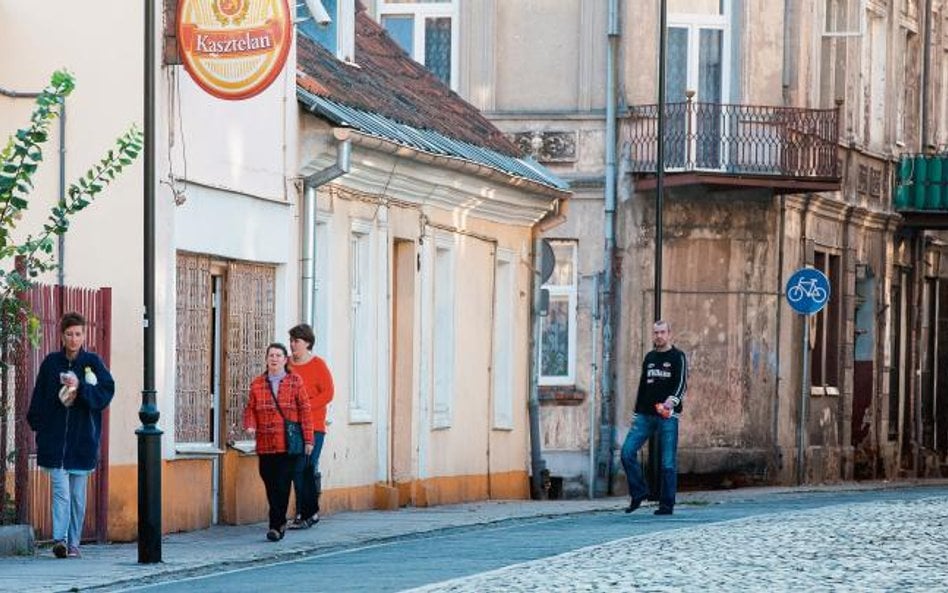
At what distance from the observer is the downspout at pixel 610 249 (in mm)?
38219

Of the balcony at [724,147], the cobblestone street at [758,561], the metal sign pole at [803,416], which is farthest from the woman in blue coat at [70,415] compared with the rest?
the metal sign pole at [803,416]

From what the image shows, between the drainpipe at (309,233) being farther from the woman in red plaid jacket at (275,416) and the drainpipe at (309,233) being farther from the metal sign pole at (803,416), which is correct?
the metal sign pole at (803,416)

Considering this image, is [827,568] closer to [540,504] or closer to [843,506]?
[843,506]

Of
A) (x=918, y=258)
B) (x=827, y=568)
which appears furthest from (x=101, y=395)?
(x=918, y=258)

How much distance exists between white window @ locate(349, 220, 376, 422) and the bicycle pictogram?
10140mm

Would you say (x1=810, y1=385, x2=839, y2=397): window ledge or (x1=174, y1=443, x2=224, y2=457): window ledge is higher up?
(x1=174, y1=443, x2=224, y2=457): window ledge

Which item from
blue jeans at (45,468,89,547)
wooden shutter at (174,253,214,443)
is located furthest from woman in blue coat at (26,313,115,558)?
wooden shutter at (174,253,214,443)

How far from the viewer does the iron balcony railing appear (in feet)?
126

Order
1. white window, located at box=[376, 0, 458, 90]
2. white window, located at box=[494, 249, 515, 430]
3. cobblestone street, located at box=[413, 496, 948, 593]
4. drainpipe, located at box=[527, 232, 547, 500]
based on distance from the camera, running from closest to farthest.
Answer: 1. cobblestone street, located at box=[413, 496, 948, 593]
2. white window, located at box=[494, 249, 515, 430]
3. drainpipe, located at box=[527, 232, 547, 500]
4. white window, located at box=[376, 0, 458, 90]

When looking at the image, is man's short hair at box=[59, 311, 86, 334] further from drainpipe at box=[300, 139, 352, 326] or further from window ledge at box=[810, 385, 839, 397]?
window ledge at box=[810, 385, 839, 397]

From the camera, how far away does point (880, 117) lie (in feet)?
149

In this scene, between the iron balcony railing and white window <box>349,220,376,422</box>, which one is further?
the iron balcony railing

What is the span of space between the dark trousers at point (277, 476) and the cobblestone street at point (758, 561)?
2766mm

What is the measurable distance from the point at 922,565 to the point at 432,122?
13.5 meters
